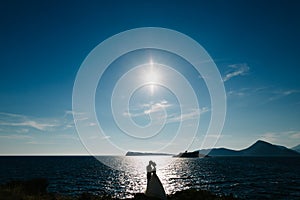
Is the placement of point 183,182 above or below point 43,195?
below

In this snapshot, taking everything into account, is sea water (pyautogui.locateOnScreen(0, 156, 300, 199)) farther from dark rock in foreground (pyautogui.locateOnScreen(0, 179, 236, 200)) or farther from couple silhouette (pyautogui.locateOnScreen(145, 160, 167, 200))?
couple silhouette (pyautogui.locateOnScreen(145, 160, 167, 200))

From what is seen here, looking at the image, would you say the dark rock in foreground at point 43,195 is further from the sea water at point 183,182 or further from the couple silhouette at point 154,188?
the sea water at point 183,182

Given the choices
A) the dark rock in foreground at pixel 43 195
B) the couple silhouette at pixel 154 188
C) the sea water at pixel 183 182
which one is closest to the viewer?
the dark rock in foreground at pixel 43 195

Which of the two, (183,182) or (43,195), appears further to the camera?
(183,182)

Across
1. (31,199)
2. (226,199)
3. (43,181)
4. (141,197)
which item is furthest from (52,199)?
(226,199)

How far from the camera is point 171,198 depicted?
24359mm

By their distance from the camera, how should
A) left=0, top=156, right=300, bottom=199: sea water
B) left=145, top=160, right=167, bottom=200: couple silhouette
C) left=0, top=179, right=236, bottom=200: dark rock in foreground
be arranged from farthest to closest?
left=0, top=156, right=300, bottom=199: sea water → left=145, top=160, right=167, bottom=200: couple silhouette → left=0, top=179, right=236, bottom=200: dark rock in foreground

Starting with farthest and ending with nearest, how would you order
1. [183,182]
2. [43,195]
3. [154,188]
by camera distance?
1. [183,182]
2. [43,195]
3. [154,188]

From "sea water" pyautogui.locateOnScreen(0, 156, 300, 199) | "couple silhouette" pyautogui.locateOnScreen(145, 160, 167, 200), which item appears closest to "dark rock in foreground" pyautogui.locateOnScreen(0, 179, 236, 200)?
"couple silhouette" pyautogui.locateOnScreen(145, 160, 167, 200)

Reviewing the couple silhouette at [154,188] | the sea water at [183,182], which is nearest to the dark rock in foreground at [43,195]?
the couple silhouette at [154,188]

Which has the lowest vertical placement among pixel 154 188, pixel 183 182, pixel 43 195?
pixel 183 182

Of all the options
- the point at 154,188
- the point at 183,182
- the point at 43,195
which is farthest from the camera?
the point at 183,182

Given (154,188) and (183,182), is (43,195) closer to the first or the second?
(154,188)

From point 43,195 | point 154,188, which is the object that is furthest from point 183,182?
point 154,188
